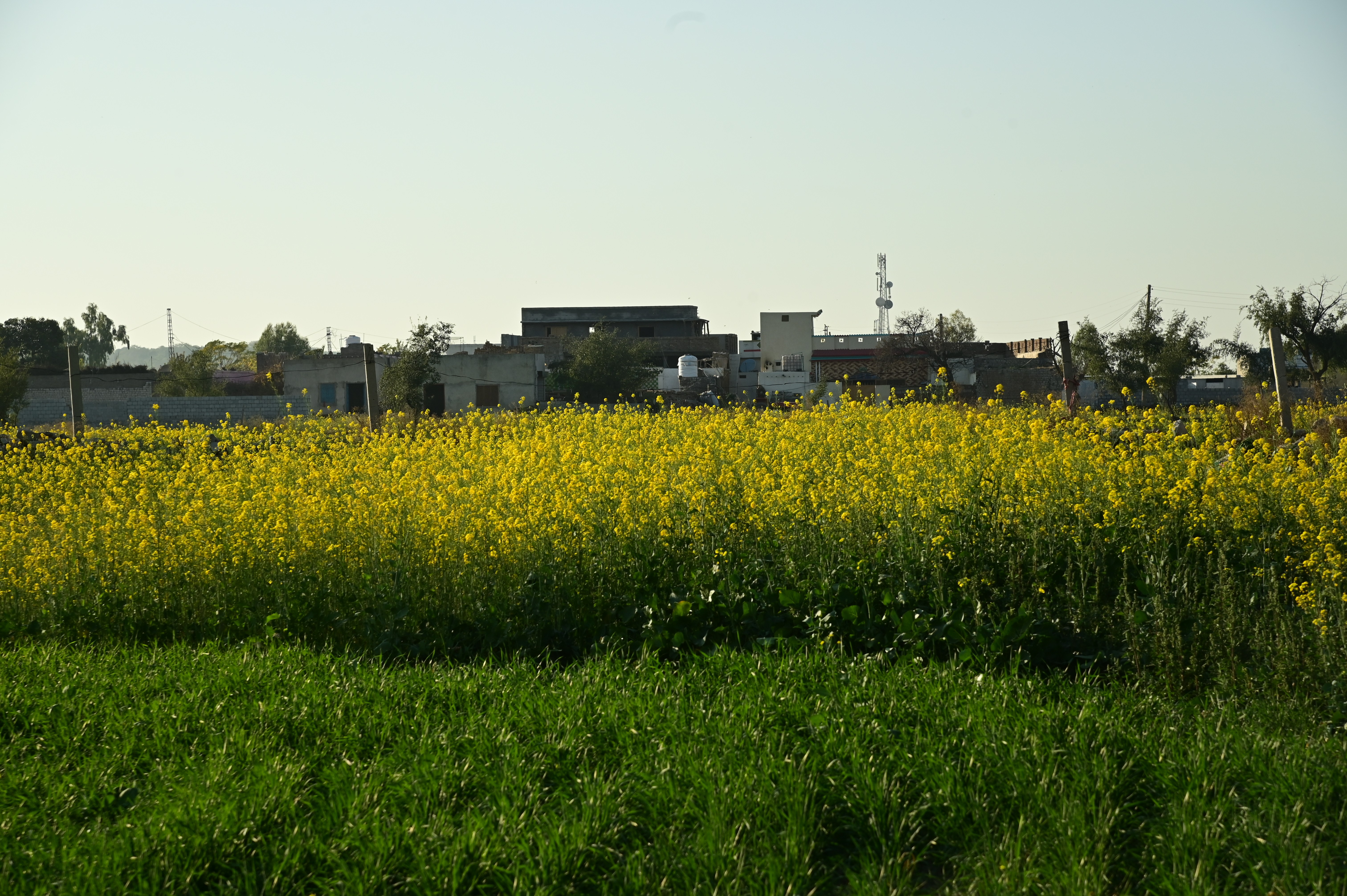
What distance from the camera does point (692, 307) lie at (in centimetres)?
6725

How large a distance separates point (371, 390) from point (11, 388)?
20.8m

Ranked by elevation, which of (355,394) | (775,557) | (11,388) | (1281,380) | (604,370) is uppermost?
(604,370)

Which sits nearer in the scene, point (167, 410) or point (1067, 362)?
point (1067, 362)

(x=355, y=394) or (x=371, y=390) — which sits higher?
(x=355, y=394)

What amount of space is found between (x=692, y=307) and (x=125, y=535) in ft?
202

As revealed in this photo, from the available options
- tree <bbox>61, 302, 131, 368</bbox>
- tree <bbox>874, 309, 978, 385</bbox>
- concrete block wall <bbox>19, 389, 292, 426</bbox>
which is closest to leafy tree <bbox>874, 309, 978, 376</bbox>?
tree <bbox>874, 309, 978, 385</bbox>

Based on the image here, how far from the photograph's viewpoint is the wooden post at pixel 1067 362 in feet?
39.4

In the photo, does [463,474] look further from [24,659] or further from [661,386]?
[661,386]

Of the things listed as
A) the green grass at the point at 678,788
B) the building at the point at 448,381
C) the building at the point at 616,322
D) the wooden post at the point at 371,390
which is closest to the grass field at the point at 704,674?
the green grass at the point at 678,788

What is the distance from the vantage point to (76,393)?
15891 millimetres

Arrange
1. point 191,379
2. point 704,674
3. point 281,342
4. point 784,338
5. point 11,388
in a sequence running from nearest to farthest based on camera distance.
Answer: point 704,674 < point 11,388 < point 191,379 < point 784,338 < point 281,342

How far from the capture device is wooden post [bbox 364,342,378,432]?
13.7 m

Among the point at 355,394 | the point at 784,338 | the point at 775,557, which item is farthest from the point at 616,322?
the point at 775,557

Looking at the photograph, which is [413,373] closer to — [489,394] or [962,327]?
[489,394]
